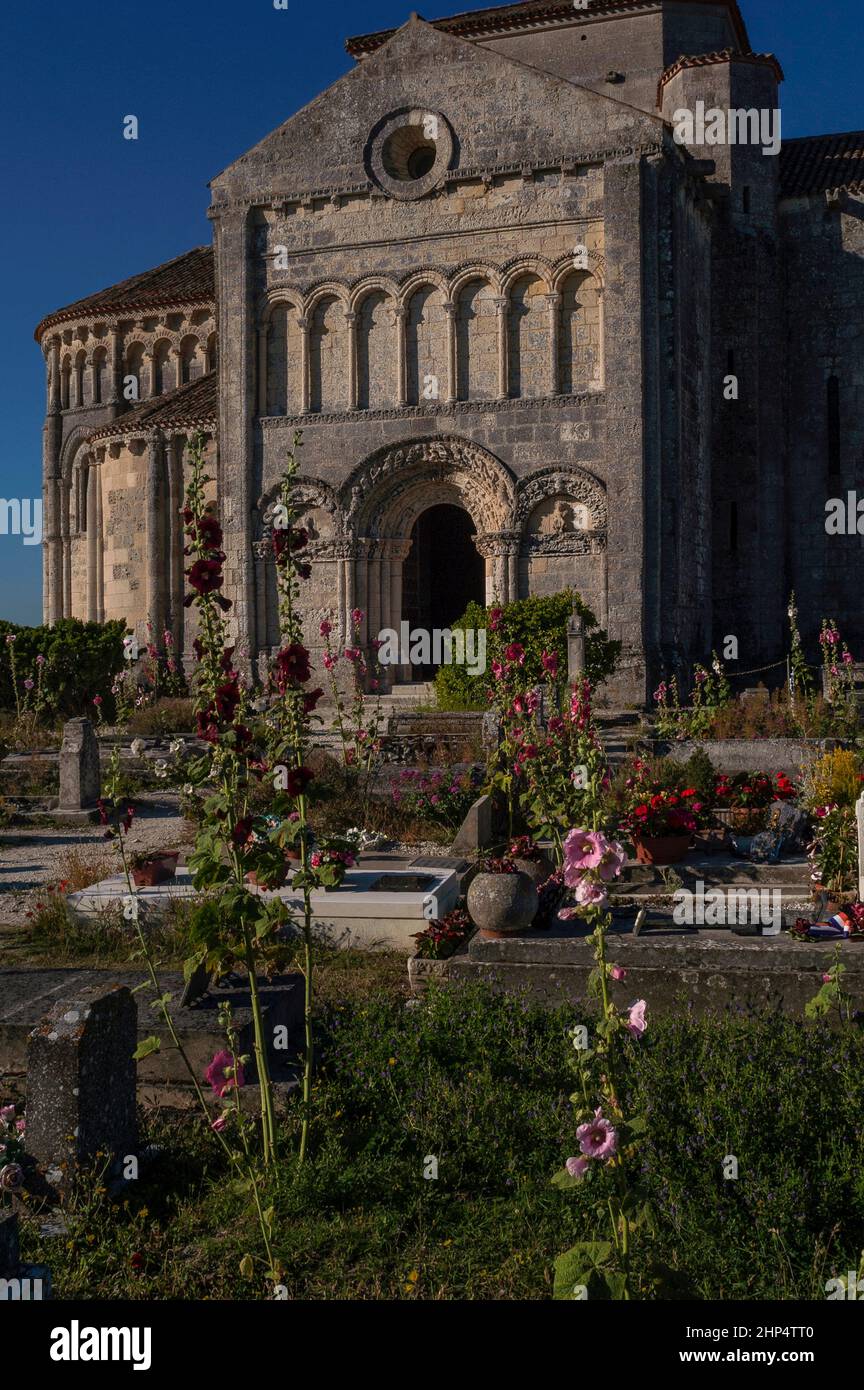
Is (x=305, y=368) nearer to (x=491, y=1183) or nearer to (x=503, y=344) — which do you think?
(x=503, y=344)

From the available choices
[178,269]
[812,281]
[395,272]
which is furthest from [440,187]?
[178,269]

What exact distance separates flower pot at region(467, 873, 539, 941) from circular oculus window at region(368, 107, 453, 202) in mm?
16184

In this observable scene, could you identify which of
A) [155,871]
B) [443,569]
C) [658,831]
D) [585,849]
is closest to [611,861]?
[585,849]

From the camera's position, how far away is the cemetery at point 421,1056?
4.02 m

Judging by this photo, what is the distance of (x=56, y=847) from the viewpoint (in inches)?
477

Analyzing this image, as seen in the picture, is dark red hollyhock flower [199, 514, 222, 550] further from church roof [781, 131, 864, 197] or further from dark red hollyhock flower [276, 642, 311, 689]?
church roof [781, 131, 864, 197]

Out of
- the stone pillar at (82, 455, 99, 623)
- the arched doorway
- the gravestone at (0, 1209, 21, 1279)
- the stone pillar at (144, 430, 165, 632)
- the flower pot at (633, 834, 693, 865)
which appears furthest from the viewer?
the stone pillar at (82, 455, 99, 623)

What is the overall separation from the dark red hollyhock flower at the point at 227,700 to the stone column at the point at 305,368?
17.3 metres

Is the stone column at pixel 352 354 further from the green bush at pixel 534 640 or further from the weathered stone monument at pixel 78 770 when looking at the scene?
the weathered stone monument at pixel 78 770

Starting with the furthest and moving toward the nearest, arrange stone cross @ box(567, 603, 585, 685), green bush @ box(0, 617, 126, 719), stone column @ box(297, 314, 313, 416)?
stone column @ box(297, 314, 313, 416), green bush @ box(0, 617, 126, 719), stone cross @ box(567, 603, 585, 685)

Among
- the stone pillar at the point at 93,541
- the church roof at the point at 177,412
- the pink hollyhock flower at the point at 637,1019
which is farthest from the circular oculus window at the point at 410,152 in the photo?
the pink hollyhock flower at the point at 637,1019

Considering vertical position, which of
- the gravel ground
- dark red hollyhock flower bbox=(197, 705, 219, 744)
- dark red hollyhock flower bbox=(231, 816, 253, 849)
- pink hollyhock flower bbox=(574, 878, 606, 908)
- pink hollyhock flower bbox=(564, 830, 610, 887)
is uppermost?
dark red hollyhock flower bbox=(197, 705, 219, 744)

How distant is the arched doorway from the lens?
24672 millimetres

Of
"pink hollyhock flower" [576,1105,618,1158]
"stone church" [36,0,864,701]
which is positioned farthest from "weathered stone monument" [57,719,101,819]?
"pink hollyhock flower" [576,1105,618,1158]
